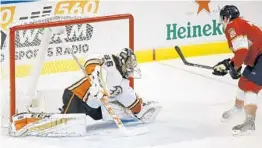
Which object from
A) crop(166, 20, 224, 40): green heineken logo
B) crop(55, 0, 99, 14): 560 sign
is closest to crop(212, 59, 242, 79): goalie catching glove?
crop(55, 0, 99, 14): 560 sign

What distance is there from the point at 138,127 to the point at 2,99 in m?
0.62

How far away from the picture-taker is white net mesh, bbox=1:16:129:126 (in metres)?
3.65

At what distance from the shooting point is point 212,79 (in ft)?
13.9

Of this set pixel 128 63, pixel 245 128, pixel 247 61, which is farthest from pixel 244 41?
pixel 128 63

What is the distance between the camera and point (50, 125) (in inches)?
134

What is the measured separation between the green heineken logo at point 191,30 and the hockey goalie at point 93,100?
1.16 meters

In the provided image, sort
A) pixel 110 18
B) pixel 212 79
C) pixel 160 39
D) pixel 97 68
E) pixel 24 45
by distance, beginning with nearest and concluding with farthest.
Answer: pixel 97 68 < pixel 110 18 < pixel 24 45 < pixel 212 79 < pixel 160 39

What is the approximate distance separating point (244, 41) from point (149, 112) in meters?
0.49

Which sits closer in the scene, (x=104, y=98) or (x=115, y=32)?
(x=104, y=98)

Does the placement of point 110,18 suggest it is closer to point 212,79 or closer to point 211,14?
point 212,79

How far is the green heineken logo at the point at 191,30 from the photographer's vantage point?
4.66 meters

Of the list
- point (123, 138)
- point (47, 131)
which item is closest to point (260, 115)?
point (123, 138)

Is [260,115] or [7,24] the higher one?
[7,24]

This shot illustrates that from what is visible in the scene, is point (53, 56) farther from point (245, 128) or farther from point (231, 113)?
point (245, 128)
